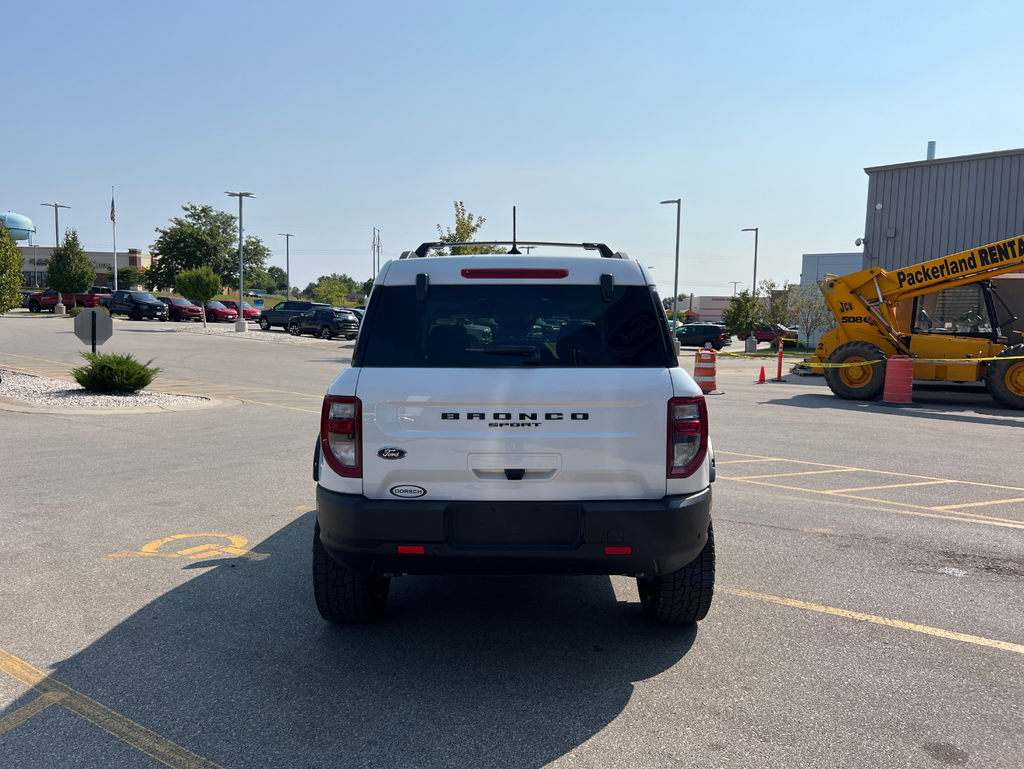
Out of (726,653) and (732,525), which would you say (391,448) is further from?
(732,525)

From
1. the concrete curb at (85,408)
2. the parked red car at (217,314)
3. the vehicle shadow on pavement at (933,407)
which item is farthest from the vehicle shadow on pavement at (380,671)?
the parked red car at (217,314)

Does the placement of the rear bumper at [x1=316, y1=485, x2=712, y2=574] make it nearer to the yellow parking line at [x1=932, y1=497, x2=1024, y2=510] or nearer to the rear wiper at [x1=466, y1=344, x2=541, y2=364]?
the rear wiper at [x1=466, y1=344, x2=541, y2=364]

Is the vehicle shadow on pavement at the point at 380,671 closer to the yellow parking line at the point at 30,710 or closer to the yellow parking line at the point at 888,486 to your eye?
the yellow parking line at the point at 30,710

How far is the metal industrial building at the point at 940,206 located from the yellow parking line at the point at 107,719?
2647 centimetres

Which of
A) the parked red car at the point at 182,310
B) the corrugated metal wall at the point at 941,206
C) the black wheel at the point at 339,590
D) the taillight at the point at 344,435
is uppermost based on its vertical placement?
the corrugated metal wall at the point at 941,206

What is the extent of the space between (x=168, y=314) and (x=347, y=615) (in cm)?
5042

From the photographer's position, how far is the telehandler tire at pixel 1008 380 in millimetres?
15375

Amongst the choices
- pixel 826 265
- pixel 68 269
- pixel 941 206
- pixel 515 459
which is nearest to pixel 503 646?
pixel 515 459

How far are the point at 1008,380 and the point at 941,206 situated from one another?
449 inches

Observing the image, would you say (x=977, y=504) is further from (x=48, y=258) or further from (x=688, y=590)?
(x=48, y=258)

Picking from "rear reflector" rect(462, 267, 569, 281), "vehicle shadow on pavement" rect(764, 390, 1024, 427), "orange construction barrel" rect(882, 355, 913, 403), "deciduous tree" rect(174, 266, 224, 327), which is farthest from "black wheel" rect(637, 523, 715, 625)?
"deciduous tree" rect(174, 266, 224, 327)

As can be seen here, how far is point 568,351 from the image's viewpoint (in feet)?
12.3

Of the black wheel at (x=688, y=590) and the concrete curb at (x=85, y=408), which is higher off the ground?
the black wheel at (x=688, y=590)

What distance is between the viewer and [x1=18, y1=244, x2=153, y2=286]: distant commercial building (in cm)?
10588
